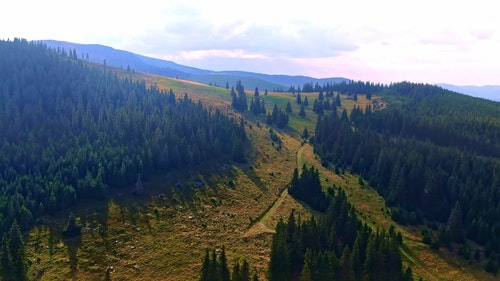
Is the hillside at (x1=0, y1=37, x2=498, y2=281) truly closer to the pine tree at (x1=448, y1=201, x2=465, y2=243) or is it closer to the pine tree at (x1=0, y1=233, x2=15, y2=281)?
the pine tree at (x1=0, y1=233, x2=15, y2=281)

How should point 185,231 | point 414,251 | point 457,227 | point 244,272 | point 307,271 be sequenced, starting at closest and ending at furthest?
1. point 307,271
2. point 244,272
3. point 414,251
4. point 185,231
5. point 457,227

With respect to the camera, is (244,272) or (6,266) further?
(244,272)

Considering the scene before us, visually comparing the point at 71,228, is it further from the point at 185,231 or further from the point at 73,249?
the point at 185,231

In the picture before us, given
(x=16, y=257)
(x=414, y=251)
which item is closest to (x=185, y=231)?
(x=16, y=257)

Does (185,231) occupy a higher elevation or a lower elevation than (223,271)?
lower

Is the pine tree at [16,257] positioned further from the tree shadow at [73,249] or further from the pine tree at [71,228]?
the pine tree at [71,228]

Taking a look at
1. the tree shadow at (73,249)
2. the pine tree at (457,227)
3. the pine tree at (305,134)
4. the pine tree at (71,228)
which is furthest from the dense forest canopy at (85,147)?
the pine tree at (457,227)
